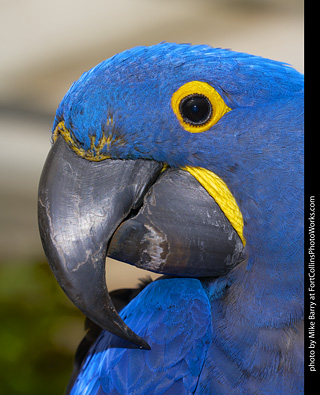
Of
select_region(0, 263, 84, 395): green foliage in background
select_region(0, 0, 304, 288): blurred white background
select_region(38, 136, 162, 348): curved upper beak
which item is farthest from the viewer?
select_region(0, 0, 304, 288): blurred white background

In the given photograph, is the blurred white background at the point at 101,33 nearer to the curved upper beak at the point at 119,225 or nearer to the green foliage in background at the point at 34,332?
the green foliage in background at the point at 34,332

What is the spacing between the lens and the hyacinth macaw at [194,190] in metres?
1.02

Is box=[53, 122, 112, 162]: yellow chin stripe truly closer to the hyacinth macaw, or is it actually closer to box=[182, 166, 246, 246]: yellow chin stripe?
the hyacinth macaw

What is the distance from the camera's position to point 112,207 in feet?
3.31

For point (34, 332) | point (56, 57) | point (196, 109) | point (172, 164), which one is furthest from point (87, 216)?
point (56, 57)

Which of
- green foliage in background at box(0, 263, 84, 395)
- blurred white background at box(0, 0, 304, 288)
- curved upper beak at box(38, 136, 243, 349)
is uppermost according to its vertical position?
blurred white background at box(0, 0, 304, 288)

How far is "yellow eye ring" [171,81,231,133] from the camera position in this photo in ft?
3.45

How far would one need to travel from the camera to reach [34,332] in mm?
2393

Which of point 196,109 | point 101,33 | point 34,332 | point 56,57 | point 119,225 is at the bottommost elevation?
point 34,332

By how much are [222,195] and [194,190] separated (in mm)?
66

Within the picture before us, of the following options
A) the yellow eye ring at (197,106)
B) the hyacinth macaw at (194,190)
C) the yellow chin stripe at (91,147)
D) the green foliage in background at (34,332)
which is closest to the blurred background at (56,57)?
the green foliage in background at (34,332)

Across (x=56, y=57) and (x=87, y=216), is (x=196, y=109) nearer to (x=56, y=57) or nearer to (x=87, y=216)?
(x=87, y=216)

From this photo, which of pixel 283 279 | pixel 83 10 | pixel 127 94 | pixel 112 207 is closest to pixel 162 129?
pixel 127 94

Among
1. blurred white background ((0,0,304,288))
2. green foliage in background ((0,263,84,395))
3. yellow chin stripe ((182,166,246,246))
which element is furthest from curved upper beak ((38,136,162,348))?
blurred white background ((0,0,304,288))
